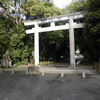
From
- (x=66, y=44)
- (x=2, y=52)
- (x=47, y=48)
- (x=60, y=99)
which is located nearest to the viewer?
(x=60, y=99)

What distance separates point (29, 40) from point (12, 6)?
17.8 ft

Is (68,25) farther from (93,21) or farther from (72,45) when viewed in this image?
(93,21)

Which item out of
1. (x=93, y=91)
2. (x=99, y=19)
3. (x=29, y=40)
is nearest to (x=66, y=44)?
(x=29, y=40)

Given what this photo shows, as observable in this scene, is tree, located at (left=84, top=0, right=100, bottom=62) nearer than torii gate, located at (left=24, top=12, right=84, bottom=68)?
Yes

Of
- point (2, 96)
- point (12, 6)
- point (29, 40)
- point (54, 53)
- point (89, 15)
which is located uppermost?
point (12, 6)

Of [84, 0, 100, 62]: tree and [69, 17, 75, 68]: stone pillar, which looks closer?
[84, 0, 100, 62]: tree

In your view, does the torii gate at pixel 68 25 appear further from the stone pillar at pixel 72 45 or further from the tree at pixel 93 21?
the tree at pixel 93 21

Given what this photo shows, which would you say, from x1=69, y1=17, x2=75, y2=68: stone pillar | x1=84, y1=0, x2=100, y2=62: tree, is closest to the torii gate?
x1=69, y1=17, x2=75, y2=68: stone pillar

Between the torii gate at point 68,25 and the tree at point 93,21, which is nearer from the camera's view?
the tree at point 93,21

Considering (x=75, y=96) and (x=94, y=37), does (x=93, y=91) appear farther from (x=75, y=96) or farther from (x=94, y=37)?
(x=94, y=37)

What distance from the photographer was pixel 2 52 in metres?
20.2

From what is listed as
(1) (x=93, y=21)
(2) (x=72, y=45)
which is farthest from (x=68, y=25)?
(1) (x=93, y=21)

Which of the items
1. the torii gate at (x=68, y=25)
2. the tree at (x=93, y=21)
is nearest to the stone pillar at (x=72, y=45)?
the torii gate at (x=68, y=25)

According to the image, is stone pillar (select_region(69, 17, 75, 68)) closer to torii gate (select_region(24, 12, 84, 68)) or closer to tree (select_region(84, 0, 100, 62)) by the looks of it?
torii gate (select_region(24, 12, 84, 68))
